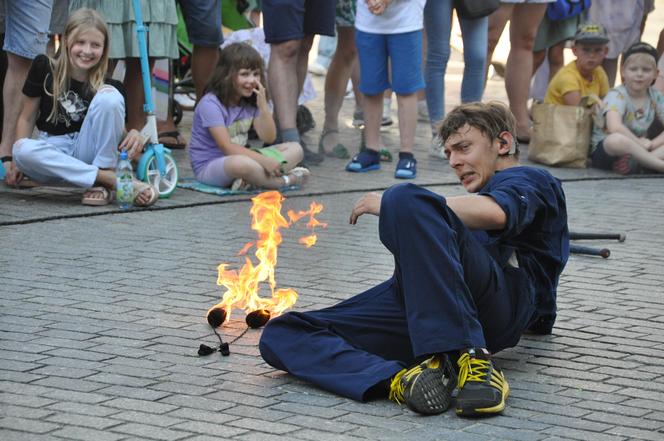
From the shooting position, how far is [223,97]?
7.72 m

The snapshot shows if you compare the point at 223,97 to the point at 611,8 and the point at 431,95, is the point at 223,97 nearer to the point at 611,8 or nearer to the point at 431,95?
the point at 431,95

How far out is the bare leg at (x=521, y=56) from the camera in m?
9.23

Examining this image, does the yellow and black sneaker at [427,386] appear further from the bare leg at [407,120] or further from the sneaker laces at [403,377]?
the bare leg at [407,120]

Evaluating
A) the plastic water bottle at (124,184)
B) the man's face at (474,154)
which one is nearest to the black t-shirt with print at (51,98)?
the plastic water bottle at (124,184)

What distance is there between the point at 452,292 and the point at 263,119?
410 cm

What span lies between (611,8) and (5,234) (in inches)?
223

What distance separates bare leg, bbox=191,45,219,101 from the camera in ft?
28.3

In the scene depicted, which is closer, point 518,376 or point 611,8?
point 518,376

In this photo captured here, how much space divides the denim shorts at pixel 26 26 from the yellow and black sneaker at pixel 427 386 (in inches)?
168

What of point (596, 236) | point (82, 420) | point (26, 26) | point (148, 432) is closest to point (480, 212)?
point (148, 432)

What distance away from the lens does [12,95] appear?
749 centimetres

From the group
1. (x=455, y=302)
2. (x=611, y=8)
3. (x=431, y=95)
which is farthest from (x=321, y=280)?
(x=611, y=8)

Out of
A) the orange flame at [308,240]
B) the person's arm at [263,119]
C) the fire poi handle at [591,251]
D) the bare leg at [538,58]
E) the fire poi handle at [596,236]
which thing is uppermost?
the bare leg at [538,58]

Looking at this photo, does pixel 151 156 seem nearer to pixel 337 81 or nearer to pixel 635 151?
pixel 337 81
